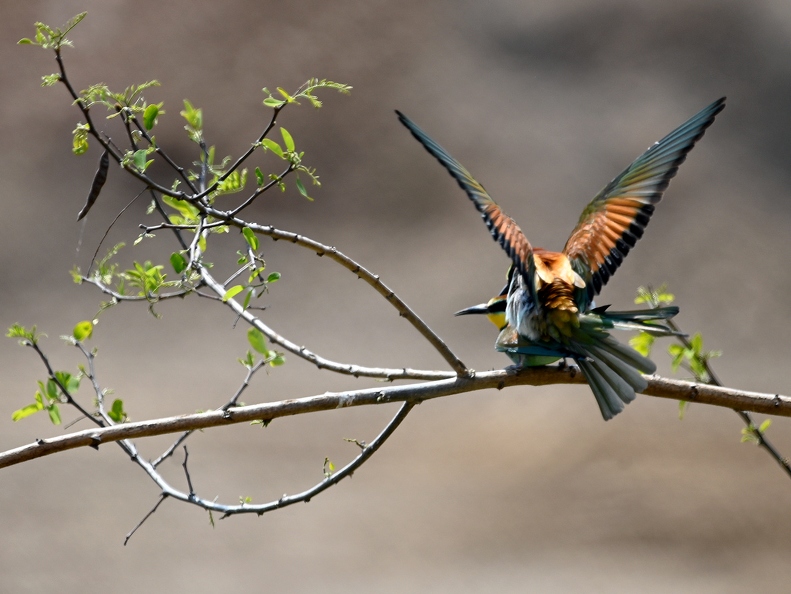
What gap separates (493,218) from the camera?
605 mm

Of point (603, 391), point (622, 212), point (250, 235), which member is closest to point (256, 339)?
point (250, 235)

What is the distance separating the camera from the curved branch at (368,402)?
1.71 feet

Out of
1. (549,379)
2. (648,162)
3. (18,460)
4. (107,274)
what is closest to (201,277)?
(107,274)

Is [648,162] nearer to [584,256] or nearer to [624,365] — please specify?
[584,256]

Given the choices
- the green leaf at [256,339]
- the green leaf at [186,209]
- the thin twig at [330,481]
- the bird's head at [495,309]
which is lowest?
the thin twig at [330,481]

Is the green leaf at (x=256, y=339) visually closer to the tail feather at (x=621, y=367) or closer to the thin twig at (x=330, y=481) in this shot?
the thin twig at (x=330, y=481)

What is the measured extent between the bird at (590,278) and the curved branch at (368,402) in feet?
0.07

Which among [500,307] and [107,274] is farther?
[500,307]

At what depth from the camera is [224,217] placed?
0.47 metres

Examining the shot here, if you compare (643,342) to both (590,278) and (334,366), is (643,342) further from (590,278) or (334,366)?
(334,366)

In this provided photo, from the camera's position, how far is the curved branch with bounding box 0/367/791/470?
1.71ft

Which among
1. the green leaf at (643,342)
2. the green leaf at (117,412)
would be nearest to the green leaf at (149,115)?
the green leaf at (117,412)

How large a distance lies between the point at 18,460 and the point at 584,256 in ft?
1.53

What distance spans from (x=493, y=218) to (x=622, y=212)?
0.18 metres
